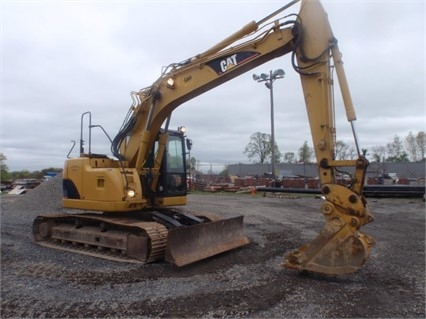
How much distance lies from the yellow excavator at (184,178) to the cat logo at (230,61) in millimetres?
18

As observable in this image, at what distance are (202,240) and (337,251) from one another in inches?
106

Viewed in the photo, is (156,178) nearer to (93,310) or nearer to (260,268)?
(260,268)

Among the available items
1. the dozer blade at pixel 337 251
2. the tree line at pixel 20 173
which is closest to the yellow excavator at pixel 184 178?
the dozer blade at pixel 337 251

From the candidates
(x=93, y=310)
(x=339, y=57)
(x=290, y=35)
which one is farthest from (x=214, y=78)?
(x=93, y=310)

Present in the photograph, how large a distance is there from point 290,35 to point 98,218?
5.15 m

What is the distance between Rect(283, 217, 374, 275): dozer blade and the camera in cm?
542

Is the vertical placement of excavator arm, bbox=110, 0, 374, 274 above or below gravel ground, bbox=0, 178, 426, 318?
above

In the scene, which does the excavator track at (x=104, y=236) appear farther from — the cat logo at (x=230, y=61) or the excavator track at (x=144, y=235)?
the cat logo at (x=230, y=61)

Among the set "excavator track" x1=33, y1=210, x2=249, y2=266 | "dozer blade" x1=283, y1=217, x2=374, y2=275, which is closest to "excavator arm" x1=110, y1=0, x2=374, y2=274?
"dozer blade" x1=283, y1=217, x2=374, y2=275

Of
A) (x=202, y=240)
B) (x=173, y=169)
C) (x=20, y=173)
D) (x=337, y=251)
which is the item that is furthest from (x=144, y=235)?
(x=20, y=173)

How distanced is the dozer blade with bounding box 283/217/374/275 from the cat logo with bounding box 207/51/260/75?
314 centimetres

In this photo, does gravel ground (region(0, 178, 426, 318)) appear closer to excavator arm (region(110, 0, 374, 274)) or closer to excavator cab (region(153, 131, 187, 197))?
excavator arm (region(110, 0, 374, 274))

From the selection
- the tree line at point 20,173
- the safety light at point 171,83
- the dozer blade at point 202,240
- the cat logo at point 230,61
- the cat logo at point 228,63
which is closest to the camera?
the dozer blade at point 202,240

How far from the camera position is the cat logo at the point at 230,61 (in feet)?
22.6
